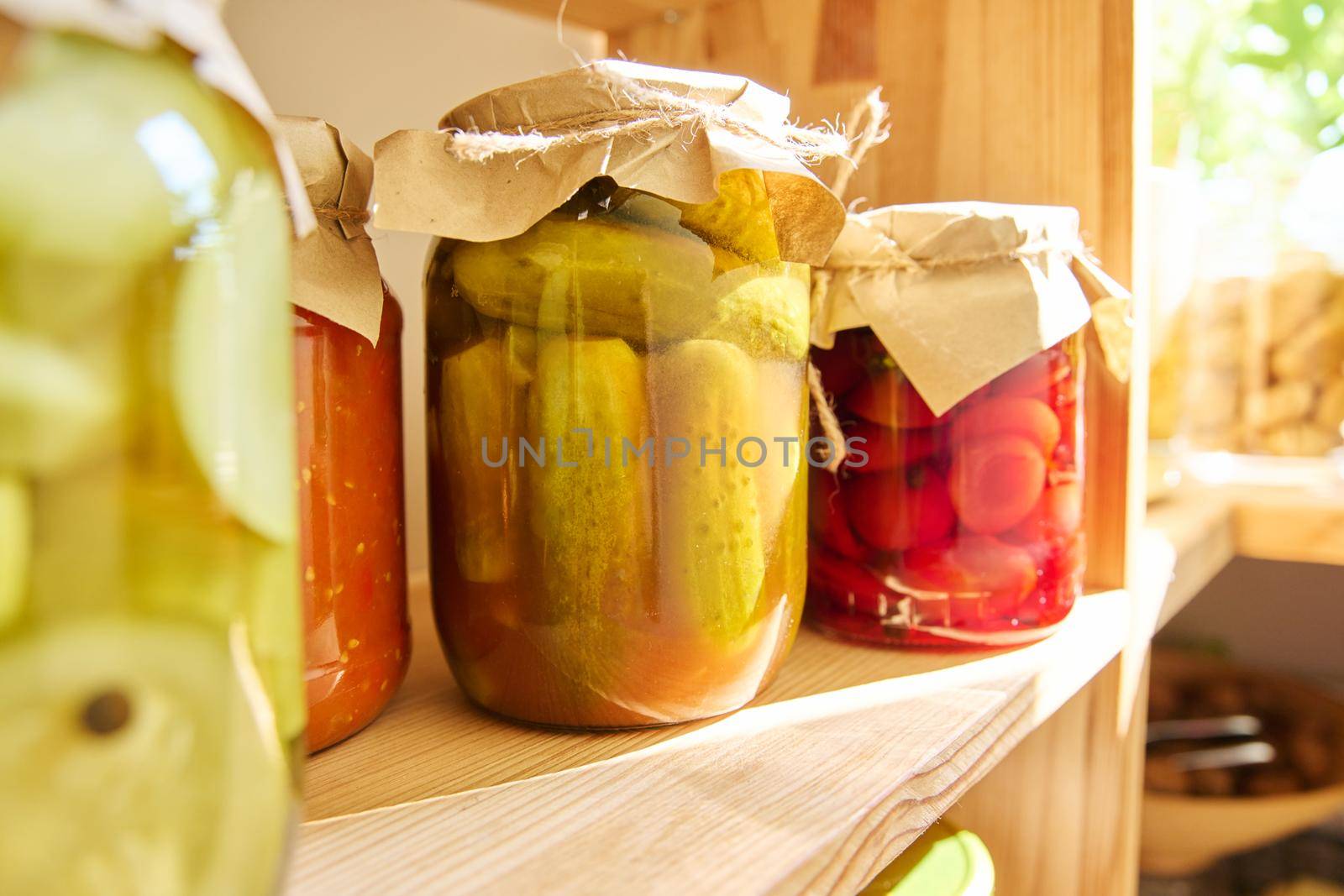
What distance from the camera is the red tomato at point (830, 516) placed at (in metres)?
0.51

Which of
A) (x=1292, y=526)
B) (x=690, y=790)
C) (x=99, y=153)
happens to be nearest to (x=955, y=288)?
(x=690, y=790)

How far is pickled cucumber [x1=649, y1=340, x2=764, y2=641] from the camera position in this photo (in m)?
0.36

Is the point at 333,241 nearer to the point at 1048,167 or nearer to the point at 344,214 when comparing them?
the point at 344,214

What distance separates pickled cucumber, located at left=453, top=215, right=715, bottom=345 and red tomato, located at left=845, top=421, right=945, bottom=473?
0.18 meters

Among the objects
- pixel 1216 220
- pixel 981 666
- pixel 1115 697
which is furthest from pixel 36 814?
pixel 1216 220

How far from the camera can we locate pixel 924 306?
1.51 feet

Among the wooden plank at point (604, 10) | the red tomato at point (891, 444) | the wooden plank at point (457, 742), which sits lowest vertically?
the wooden plank at point (457, 742)

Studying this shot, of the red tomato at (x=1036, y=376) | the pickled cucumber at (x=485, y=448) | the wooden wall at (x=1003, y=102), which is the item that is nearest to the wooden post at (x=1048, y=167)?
the wooden wall at (x=1003, y=102)

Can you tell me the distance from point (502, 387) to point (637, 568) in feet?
0.28

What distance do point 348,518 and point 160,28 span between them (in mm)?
212

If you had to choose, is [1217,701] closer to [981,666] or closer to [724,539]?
[981,666]

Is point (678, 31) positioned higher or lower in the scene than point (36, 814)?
higher

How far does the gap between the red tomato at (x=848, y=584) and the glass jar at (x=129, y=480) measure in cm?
35

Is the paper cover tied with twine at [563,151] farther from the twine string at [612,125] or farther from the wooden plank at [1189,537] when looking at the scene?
the wooden plank at [1189,537]
